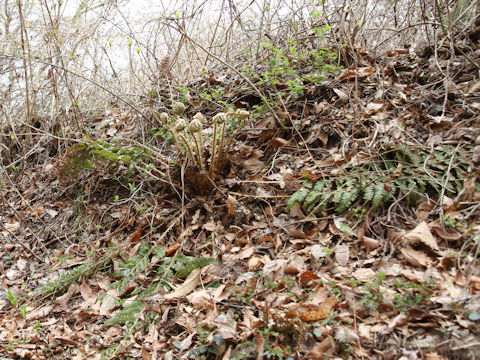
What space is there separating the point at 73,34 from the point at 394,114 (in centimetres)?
381

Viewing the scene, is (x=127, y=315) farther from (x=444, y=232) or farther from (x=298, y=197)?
(x=444, y=232)

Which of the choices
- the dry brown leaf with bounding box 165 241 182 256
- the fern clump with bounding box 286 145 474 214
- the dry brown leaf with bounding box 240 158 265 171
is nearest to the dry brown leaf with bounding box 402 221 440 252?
the fern clump with bounding box 286 145 474 214

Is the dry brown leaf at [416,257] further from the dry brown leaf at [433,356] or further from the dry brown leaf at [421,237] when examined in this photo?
the dry brown leaf at [433,356]

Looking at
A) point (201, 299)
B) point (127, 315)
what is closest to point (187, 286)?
point (201, 299)

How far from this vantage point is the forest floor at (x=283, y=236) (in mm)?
1737

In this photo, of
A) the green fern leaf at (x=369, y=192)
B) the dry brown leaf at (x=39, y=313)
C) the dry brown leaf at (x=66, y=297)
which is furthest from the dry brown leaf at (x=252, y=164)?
A: the dry brown leaf at (x=39, y=313)

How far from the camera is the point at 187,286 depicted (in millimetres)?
2332

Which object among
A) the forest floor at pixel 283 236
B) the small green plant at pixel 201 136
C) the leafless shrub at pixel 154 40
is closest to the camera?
the forest floor at pixel 283 236

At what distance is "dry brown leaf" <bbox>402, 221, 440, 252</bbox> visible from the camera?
1958 millimetres

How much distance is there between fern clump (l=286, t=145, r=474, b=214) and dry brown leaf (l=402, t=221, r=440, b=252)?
0.28m

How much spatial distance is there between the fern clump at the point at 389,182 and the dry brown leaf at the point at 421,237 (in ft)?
0.93

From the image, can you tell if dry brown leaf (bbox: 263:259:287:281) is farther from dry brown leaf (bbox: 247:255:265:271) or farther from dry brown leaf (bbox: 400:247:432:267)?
dry brown leaf (bbox: 400:247:432:267)

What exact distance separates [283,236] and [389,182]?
2.66ft

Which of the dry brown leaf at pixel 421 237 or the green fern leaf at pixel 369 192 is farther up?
the green fern leaf at pixel 369 192
